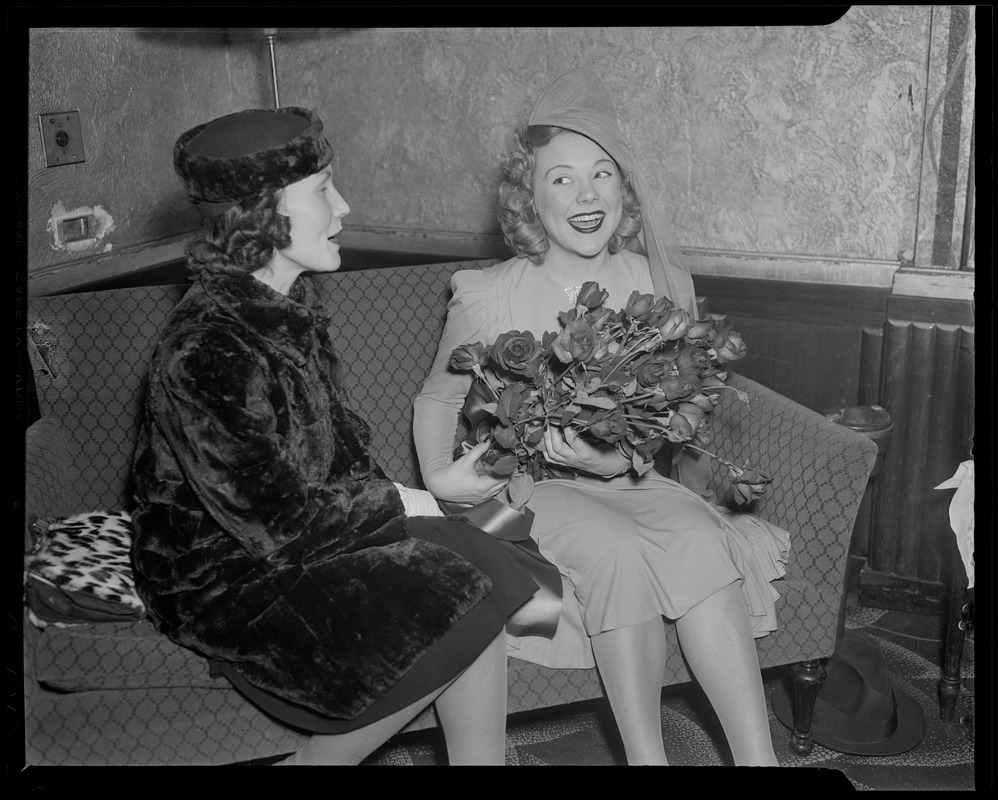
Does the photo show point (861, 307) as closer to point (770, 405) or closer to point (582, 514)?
point (770, 405)

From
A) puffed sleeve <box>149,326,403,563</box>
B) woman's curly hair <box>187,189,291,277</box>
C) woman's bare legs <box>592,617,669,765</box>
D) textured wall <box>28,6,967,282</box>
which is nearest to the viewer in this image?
puffed sleeve <box>149,326,403,563</box>

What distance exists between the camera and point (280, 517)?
1824 mm

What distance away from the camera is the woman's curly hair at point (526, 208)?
2420 millimetres

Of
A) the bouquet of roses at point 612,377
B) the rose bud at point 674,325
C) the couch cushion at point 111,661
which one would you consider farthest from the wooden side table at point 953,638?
the couch cushion at point 111,661

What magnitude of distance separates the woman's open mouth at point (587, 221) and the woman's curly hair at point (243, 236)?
28.8 inches

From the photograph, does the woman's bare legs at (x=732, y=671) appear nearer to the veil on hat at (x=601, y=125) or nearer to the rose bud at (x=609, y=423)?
the rose bud at (x=609, y=423)

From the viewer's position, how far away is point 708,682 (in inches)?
83.6

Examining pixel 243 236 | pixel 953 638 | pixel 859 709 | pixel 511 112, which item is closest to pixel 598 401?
pixel 243 236

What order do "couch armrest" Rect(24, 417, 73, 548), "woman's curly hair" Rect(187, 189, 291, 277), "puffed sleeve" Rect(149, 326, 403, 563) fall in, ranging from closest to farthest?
"puffed sleeve" Rect(149, 326, 403, 563)
"woman's curly hair" Rect(187, 189, 291, 277)
"couch armrest" Rect(24, 417, 73, 548)

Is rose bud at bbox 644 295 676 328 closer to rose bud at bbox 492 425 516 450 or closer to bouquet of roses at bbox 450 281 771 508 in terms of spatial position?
bouquet of roses at bbox 450 281 771 508

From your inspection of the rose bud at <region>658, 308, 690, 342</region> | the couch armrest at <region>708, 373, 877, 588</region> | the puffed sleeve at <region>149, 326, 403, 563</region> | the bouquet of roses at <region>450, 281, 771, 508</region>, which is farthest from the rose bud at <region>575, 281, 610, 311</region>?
the couch armrest at <region>708, 373, 877, 588</region>

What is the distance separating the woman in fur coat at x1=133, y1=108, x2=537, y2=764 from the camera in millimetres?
1792

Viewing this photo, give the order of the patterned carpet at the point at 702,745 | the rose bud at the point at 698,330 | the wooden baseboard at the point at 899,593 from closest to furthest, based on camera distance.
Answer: the rose bud at the point at 698,330 < the patterned carpet at the point at 702,745 < the wooden baseboard at the point at 899,593

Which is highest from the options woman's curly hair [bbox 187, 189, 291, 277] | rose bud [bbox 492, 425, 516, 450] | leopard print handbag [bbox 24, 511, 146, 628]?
woman's curly hair [bbox 187, 189, 291, 277]
